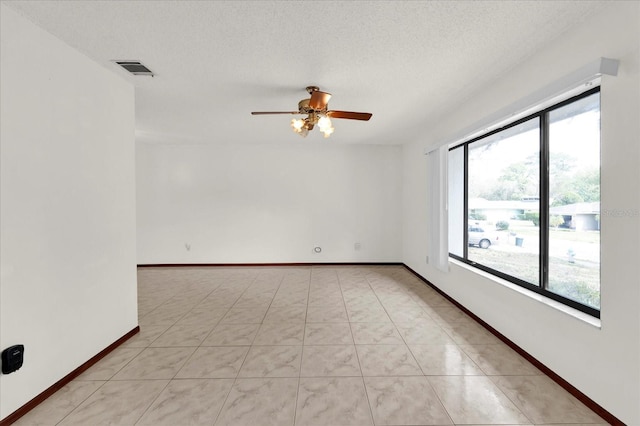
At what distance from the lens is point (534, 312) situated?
84.6 inches

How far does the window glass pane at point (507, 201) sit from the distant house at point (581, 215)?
0.28 m

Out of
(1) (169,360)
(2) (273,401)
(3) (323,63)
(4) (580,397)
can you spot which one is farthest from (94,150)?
(4) (580,397)

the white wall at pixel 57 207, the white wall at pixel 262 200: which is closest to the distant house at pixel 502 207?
the white wall at pixel 262 200

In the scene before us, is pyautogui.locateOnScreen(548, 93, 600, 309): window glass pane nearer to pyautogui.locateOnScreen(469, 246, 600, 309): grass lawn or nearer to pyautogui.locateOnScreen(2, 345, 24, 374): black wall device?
pyautogui.locateOnScreen(469, 246, 600, 309): grass lawn

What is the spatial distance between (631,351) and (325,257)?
446 centimetres

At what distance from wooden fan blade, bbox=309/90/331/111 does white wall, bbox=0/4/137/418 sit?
71.2 inches

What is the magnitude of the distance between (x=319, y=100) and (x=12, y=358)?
274 cm

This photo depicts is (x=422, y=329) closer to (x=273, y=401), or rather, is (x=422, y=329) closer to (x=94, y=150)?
(x=273, y=401)

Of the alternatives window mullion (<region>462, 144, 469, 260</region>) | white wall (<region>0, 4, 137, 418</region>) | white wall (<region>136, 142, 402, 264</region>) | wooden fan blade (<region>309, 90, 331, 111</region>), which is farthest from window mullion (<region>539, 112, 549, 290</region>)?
white wall (<region>0, 4, 137, 418</region>)

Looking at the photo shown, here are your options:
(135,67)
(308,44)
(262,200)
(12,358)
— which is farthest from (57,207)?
(262,200)

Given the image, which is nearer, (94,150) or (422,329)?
(94,150)

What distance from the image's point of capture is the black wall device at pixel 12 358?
5.18ft

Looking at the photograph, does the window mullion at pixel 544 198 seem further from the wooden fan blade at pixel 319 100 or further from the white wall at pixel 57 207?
the white wall at pixel 57 207

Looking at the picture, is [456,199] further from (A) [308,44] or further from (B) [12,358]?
(B) [12,358]
